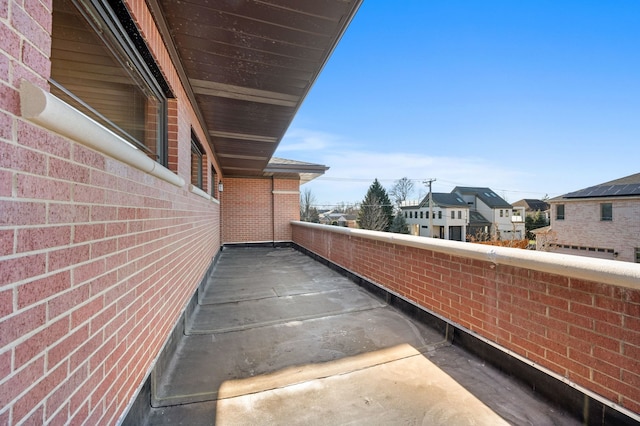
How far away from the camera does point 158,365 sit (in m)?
2.13

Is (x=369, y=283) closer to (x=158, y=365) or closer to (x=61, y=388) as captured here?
(x=158, y=365)

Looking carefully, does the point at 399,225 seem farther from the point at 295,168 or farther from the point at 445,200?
the point at 295,168

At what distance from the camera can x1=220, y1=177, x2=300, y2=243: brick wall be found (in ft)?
33.3

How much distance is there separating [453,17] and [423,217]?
35394 millimetres

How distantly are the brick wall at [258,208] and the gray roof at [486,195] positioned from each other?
135ft

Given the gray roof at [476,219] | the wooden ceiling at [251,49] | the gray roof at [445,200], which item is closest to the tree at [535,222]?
the gray roof at [476,219]

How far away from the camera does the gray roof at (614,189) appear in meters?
17.5

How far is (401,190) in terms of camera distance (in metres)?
47.8

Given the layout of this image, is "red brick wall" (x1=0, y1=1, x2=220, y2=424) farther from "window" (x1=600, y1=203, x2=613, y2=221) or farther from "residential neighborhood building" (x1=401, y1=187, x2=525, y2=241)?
"residential neighborhood building" (x1=401, y1=187, x2=525, y2=241)

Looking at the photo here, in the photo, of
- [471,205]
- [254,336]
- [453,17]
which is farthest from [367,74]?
[471,205]

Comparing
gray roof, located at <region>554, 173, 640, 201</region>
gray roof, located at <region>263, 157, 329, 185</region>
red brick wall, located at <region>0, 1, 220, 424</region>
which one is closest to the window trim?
red brick wall, located at <region>0, 1, 220, 424</region>

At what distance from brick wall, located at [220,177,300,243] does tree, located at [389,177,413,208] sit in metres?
38.4

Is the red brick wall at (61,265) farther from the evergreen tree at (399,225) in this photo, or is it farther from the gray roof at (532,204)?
the gray roof at (532,204)

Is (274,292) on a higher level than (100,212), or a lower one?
lower
